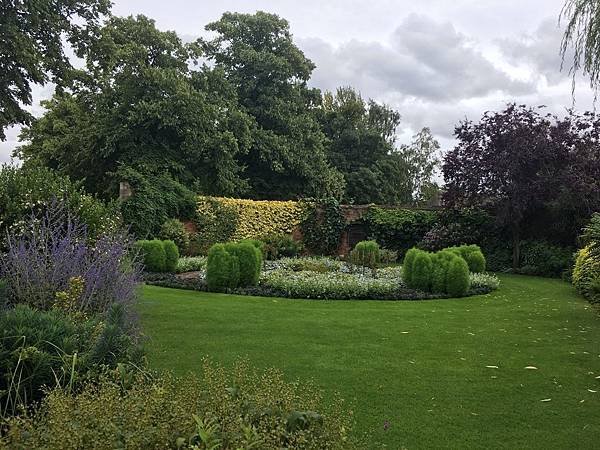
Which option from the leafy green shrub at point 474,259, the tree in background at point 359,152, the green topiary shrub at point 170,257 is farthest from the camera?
the tree in background at point 359,152

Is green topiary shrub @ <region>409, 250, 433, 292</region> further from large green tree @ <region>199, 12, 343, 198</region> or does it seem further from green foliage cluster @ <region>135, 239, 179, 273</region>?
large green tree @ <region>199, 12, 343, 198</region>

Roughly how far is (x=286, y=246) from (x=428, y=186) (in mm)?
23690

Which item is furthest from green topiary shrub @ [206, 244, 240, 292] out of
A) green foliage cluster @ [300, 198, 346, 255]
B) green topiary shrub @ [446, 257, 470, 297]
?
green foliage cluster @ [300, 198, 346, 255]

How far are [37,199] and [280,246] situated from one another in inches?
487

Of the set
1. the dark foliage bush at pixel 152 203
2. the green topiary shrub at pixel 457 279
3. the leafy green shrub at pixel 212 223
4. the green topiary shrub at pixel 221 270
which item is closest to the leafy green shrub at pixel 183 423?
the green topiary shrub at pixel 221 270

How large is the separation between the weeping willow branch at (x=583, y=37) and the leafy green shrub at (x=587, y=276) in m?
5.19

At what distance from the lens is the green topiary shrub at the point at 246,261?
10.9m

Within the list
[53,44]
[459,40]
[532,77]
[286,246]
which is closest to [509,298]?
[459,40]

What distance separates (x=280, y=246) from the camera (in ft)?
58.5

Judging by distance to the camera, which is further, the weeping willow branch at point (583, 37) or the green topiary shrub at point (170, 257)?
the green topiary shrub at point (170, 257)

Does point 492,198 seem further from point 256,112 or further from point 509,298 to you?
point 256,112

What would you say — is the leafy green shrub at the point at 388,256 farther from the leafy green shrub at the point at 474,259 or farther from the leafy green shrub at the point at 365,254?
the leafy green shrub at the point at 474,259

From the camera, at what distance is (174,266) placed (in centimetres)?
1330

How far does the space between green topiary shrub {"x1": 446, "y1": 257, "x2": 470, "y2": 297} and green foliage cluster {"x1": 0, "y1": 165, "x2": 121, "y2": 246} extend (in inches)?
279
